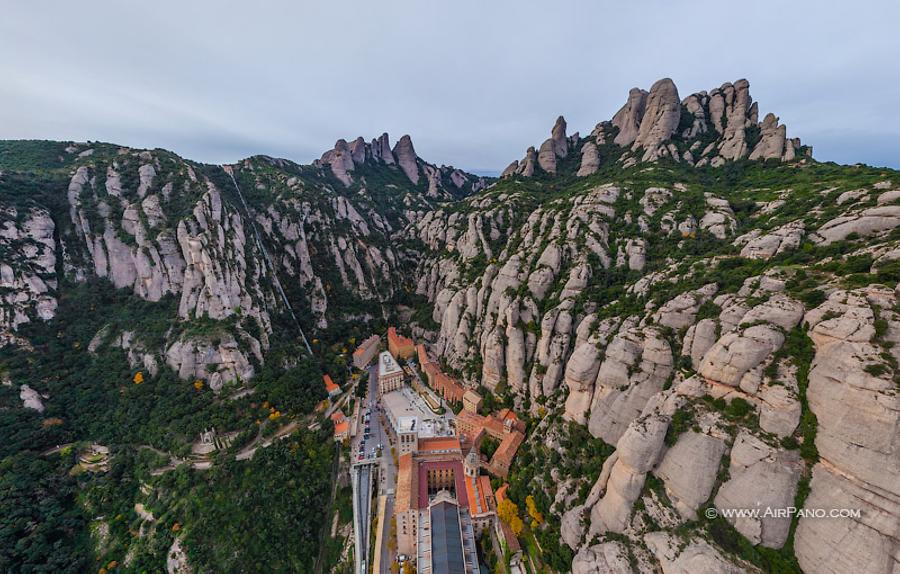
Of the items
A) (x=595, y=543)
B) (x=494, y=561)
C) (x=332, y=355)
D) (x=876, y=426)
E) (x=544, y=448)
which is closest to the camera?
(x=876, y=426)

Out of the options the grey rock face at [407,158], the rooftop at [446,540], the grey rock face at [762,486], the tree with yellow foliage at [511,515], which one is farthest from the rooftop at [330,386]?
the grey rock face at [407,158]

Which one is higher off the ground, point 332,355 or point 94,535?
point 332,355

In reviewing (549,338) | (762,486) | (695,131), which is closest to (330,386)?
(549,338)

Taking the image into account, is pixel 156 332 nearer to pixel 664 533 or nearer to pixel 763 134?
pixel 664 533

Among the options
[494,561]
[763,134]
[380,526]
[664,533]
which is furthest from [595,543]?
[763,134]

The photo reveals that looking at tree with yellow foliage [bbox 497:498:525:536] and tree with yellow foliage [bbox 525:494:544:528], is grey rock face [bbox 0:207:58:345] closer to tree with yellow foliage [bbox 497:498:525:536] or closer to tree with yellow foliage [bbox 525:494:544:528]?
tree with yellow foliage [bbox 497:498:525:536]

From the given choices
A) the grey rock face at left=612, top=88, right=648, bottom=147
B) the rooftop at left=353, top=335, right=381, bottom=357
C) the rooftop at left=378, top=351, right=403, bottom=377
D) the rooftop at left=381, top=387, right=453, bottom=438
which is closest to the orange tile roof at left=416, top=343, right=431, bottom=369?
the rooftop at left=378, top=351, right=403, bottom=377

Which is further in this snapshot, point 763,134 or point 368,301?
point 368,301
